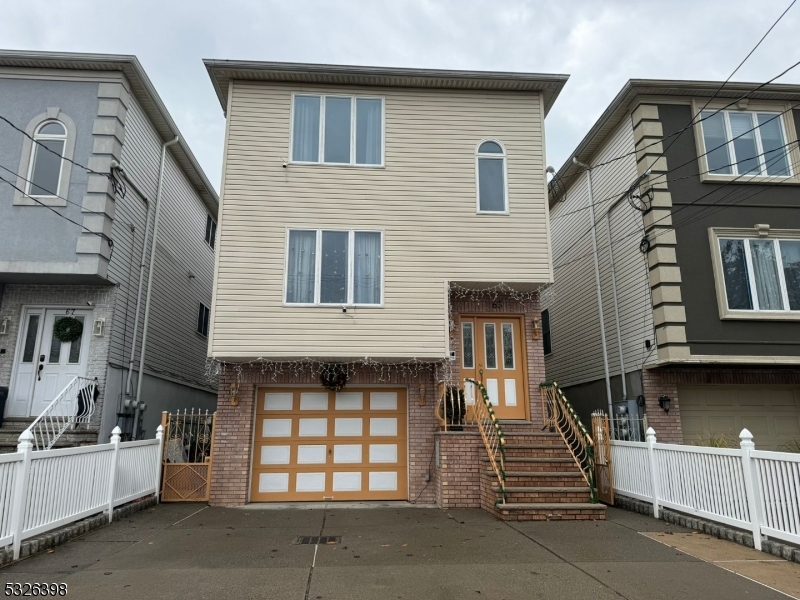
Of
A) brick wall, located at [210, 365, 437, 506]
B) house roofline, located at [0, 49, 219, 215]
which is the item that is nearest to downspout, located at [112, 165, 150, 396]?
house roofline, located at [0, 49, 219, 215]

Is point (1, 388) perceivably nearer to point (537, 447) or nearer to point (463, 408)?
point (463, 408)

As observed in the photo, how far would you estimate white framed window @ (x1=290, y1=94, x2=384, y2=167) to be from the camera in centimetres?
1056

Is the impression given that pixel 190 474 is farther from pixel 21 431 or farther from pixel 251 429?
pixel 21 431

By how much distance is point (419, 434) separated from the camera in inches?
403

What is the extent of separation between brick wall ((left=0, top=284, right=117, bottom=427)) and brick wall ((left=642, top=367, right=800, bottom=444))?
10.5m

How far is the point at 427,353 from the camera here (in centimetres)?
966

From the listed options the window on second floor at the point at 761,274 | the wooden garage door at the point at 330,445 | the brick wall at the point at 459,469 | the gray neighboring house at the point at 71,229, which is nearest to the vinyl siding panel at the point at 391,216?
the wooden garage door at the point at 330,445

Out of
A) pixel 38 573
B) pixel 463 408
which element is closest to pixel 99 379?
pixel 38 573

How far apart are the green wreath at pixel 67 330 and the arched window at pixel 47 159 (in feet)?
7.95

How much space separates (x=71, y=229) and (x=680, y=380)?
39.3ft

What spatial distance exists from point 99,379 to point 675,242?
11352 millimetres

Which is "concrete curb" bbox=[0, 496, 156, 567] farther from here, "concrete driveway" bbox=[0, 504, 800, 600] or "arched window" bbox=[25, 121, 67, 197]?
"arched window" bbox=[25, 121, 67, 197]

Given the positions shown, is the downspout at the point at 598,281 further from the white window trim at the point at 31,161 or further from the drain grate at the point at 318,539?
the white window trim at the point at 31,161

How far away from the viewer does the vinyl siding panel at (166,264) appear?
11312 millimetres
